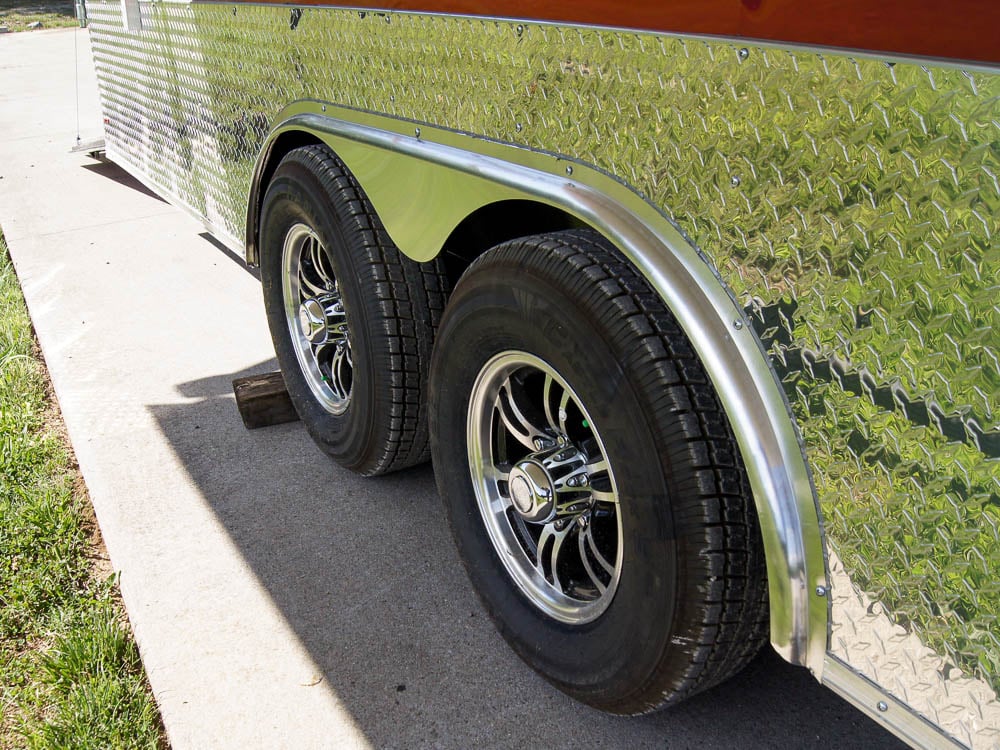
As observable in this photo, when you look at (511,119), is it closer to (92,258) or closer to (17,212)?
(92,258)

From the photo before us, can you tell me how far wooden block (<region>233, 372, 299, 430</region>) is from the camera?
347cm

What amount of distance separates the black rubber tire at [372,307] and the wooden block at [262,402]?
0.59m

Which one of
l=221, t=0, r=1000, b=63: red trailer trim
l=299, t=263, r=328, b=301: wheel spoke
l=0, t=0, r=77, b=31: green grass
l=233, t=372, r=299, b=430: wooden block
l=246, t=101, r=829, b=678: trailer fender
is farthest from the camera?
l=0, t=0, r=77, b=31: green grass

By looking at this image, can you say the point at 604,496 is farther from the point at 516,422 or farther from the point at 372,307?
the point at 372,307

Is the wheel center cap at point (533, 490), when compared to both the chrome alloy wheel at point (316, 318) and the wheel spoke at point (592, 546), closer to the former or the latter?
the wheel spoke at point (592, 546)

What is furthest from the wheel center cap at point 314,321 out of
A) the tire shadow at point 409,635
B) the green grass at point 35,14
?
the green grass at point 35,14

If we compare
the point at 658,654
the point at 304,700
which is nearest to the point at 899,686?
the point at 658,654

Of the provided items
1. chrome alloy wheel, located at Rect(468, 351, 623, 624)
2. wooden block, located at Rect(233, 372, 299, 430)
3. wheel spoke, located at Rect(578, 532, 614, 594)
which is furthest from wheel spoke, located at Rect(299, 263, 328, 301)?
wheel spoke, located at Rect(578, 532, 614, 594)

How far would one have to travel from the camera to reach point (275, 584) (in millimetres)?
2658

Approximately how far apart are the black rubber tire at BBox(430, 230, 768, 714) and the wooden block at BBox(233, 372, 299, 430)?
1623 millimetres

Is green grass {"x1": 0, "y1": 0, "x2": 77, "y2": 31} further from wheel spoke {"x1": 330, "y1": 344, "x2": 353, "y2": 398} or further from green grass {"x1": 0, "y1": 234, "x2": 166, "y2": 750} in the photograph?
wheel spoke {"x1": 330, "y1": 344, "x2": 353, "y2": 398}

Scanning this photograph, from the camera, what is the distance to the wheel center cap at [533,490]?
2.12 metres

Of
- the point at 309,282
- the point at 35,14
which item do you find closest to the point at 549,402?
the point at 309,282

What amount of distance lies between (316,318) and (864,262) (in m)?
2.13
